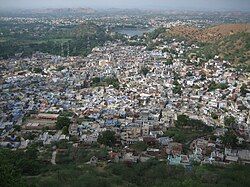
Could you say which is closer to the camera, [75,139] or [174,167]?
[174,167]

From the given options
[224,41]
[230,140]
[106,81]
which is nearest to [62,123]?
[230,140]

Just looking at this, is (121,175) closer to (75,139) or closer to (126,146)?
(126,146)

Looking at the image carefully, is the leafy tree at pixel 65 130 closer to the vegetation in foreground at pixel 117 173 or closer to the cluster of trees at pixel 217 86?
the vegetation in foreground at pixel 117 173

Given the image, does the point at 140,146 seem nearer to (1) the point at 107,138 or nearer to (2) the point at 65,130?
(1) the point at 107,138

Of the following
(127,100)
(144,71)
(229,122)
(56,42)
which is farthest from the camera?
(56,42)

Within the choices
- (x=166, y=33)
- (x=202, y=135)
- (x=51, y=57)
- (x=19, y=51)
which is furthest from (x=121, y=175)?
(x=166, y=33)

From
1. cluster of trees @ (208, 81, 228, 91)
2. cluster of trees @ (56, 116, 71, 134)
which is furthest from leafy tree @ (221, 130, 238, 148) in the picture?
cluster of trees @ (208, 81, 228, 91)

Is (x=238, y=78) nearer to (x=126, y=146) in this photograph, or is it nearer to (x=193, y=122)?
(x=193, y=122)

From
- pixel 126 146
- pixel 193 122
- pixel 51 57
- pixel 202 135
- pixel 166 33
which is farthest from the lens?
pixel 166 33

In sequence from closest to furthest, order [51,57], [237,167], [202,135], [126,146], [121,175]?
[121,175], [237,167], [126,146], [202,135], [51,57]
